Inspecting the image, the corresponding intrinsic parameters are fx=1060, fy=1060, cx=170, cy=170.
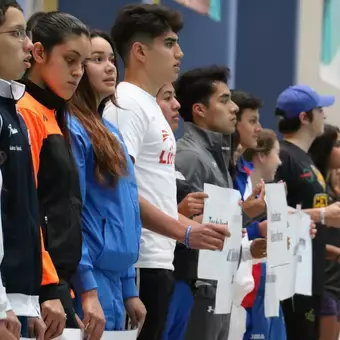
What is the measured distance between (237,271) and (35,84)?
1.90 meters

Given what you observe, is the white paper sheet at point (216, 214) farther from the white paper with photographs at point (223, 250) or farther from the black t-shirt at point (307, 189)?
the black t-shirt at point (307, 189)

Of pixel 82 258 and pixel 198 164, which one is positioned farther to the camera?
pixel 198 164

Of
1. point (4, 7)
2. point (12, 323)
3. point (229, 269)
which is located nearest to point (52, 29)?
point (4, 7)

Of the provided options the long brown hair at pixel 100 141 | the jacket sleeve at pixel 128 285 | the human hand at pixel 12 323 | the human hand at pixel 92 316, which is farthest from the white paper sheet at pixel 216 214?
the human hand at pixel 12 323

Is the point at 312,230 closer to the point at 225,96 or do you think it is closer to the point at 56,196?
the point at 225,96

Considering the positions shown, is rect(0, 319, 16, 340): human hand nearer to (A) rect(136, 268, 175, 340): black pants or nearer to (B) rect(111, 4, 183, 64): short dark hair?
(A) rect(136, 268, 175, 340): black pants

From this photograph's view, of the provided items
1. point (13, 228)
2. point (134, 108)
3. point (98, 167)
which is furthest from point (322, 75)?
point (13, 228)

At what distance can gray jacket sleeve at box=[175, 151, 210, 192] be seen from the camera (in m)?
4.33

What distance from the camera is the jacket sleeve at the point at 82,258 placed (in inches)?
117

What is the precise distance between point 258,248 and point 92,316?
6.11ft

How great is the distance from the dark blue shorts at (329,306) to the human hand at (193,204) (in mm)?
1983

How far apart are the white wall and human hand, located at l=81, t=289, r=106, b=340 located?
6.64m

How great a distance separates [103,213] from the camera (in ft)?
10.2

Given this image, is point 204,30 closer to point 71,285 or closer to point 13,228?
point 71,285
